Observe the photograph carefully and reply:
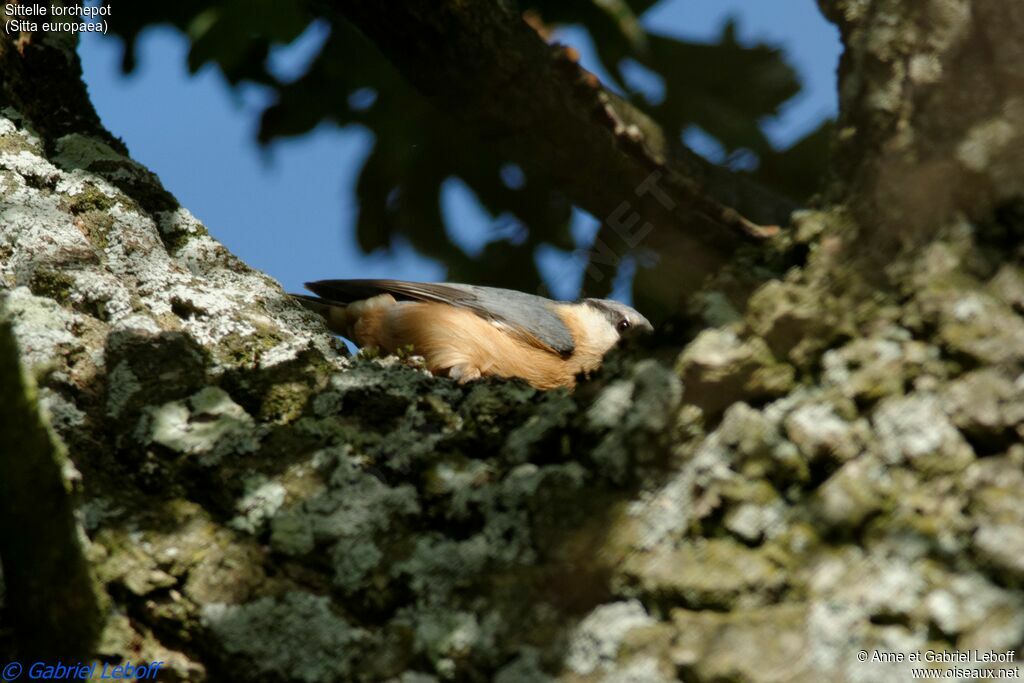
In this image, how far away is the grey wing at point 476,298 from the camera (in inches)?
176

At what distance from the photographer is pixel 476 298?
4512 millimetres

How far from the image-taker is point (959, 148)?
5.38 feet

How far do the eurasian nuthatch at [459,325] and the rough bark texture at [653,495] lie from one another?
2172mm

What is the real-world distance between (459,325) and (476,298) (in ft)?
0.69

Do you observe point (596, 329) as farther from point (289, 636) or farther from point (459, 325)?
point (289, 636)

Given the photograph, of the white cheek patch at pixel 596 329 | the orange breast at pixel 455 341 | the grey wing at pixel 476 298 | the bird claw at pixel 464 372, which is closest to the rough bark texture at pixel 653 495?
Answer: the bird claw at pixel 464 372

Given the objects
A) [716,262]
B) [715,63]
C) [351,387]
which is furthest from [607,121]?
[351,387]

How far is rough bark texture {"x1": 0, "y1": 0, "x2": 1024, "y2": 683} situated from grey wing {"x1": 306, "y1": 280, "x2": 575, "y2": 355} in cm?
236

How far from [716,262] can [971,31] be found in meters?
1.56

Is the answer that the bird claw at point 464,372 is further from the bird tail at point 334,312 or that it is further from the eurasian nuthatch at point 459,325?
the bird tail at point 334,312

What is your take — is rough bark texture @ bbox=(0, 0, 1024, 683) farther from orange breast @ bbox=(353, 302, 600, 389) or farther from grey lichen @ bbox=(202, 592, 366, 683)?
orange breast @ bbox=(353, 302, 600, 389)

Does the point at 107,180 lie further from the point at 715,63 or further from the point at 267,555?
the point at 715,63

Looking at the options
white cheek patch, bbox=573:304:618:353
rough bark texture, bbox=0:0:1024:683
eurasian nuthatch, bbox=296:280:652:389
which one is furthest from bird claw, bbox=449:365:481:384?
rough bark texture, bbox=0:0:1024:683

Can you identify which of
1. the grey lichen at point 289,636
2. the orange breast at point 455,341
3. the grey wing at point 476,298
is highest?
the grey wing at point 476,298
